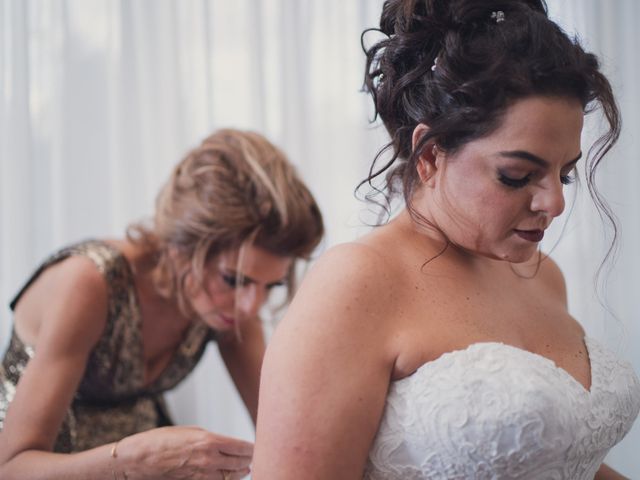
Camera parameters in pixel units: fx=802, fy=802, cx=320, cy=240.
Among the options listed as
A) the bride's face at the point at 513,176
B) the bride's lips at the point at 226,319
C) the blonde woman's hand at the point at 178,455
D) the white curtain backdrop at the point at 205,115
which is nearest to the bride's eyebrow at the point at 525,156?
the bride's face at the point at 513,176

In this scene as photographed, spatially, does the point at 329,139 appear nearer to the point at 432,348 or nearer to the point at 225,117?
the point at 225,117

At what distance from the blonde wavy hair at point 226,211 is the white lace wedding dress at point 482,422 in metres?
0.64

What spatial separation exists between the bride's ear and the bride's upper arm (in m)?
0.17

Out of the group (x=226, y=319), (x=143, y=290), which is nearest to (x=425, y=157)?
(x=226, y=319)

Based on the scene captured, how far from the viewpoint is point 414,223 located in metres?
1.09

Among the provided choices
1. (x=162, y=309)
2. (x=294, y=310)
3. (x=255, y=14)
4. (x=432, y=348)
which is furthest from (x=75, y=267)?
(x=255, y=14)

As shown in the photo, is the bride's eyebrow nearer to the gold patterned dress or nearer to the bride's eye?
the bride's eye

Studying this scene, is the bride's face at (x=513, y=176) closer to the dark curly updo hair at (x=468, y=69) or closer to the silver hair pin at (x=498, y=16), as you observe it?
the dark curly updo hair at (x=468, y=69)

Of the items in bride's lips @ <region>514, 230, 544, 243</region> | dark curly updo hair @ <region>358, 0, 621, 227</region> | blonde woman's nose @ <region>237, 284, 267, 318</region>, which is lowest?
blonde woman's nose @ <region>237, 284, 267, 318</region>

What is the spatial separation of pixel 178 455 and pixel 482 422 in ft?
1.75

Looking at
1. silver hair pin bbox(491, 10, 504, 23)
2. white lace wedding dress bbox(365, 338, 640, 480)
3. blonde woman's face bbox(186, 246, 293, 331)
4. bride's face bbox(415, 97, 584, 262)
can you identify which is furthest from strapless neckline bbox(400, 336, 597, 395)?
blonde woman's face bbox(186, 246, 293, 331)

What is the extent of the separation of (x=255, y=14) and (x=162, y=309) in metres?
0.86

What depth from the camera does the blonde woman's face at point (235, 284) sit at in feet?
5.00

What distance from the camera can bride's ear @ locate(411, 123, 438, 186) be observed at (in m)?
1.00
